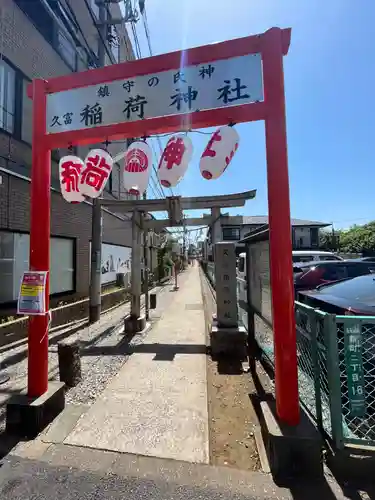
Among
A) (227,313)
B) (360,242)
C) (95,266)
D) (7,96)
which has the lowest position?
(227,313)

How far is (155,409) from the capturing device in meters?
3.53

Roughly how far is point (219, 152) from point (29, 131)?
21.7 feet

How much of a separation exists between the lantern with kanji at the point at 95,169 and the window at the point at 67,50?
791 cm

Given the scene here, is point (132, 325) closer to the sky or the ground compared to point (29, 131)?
closer to the ground

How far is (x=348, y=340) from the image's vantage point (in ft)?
8.06

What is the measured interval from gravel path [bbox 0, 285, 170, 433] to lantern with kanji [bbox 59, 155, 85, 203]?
265cm

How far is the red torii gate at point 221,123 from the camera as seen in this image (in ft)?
9.00

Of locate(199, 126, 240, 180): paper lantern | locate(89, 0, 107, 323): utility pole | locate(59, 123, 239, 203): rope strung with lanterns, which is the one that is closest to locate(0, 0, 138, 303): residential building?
locate(89, 0, 107, 323): utility pole

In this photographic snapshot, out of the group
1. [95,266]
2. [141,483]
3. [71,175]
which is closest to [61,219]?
[95,266]

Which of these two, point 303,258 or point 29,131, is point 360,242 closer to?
point 303,258

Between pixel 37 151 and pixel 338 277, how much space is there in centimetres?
844

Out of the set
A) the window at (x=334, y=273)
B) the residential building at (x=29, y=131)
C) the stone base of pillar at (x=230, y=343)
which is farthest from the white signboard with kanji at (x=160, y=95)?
the window at (x=334, y=273)

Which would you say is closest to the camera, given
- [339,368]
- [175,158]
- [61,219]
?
[339,368]

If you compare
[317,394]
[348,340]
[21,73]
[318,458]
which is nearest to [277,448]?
[318,458]
